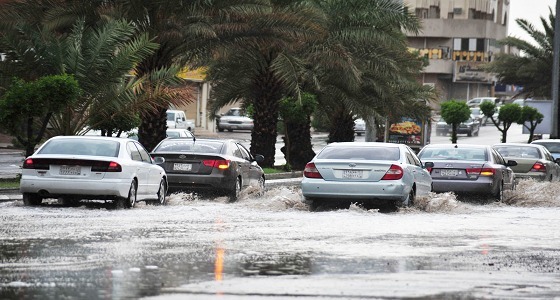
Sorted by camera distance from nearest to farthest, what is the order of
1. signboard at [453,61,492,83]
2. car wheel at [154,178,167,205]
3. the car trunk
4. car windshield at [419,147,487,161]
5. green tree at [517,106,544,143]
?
the car trunk
car wheel at [154,178,167,205]
car windshield at [419,147,487,161]
green tree at [517,106,544,143]
signboard at [453,61,492,83]

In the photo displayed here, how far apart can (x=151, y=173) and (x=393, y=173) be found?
4204mm

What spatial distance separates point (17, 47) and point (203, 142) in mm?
5639

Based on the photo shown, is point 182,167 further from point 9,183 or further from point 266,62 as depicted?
point 266,62

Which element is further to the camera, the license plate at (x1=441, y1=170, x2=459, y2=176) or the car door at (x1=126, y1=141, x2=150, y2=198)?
the license plate at (x1=441, y1=170, x2=459, y2=176)

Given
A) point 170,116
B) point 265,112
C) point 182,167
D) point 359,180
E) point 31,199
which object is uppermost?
point 265,112

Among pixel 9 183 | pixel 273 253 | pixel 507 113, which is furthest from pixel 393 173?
pixel 507 113

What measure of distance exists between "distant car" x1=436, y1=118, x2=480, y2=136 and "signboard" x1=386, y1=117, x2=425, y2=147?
26.0 metres

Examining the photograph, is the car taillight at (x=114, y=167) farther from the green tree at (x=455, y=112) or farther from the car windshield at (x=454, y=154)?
the green tree at (x=455, y=112)

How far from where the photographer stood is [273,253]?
44.6 feet

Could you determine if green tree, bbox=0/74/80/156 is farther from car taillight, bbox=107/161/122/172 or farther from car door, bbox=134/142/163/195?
car taillight, bbox=107/161/122/172

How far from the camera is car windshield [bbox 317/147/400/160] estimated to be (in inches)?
855

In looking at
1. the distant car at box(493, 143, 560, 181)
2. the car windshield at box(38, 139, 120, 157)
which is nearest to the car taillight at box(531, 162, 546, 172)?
the distant car at box(493, 143, 560, 181)

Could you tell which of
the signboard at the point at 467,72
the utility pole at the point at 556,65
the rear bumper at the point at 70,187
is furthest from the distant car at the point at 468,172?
the signboard at the point at 467,72

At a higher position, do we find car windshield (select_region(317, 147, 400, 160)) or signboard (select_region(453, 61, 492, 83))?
signboard (select_region(453, 61, 492, 83))
